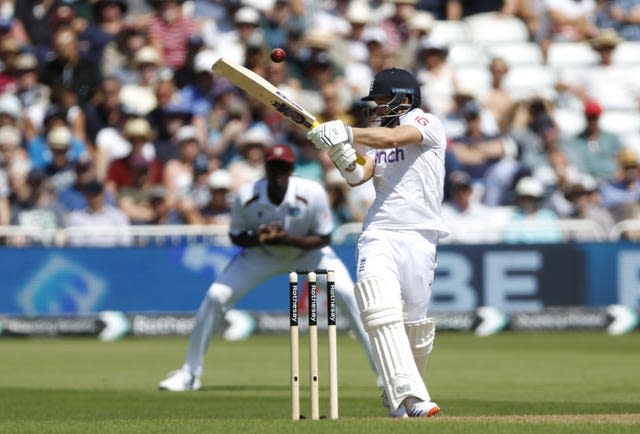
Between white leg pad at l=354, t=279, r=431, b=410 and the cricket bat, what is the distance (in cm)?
76

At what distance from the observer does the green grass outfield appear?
780cm

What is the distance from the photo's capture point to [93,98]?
62.4ft

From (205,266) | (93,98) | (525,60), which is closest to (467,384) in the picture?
(205,266)

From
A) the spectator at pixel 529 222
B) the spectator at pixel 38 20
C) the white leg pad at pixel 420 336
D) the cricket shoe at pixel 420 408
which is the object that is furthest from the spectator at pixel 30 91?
the cricket shoe at pixel 420 408

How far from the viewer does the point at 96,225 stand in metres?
17.6

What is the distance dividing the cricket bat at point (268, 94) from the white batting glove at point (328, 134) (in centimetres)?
38

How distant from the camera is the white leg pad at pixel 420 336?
859 cm

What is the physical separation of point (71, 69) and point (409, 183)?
37.3ft

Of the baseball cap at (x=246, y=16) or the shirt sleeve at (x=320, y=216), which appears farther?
→ the baseball cap at (x=246, y=16)

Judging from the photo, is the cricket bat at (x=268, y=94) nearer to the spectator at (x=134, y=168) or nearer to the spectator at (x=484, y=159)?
the spectator at (x=134, y=168)

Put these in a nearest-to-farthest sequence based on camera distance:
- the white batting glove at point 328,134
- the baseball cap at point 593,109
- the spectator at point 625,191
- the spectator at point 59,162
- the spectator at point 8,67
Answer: the white batting glove at point 328,134 < the spectator at point 59,162 < the spectator at point 625,191 < the spectator at point 8,67 < the baseball cap at point 593,109

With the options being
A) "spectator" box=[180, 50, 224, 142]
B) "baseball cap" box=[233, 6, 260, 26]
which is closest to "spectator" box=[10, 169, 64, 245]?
"spectator" box=[180, 50, 224, 142]

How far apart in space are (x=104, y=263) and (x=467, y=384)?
22.6 feet

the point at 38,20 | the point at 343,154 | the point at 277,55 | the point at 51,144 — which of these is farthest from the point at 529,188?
the point at 343,154
